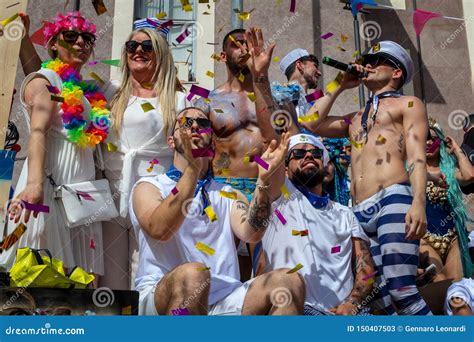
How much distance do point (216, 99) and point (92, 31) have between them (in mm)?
935

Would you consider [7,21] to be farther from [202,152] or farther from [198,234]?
[198,234]

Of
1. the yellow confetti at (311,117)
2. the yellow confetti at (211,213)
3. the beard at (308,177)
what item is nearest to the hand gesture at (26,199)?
the yellow confetti at (211,213)

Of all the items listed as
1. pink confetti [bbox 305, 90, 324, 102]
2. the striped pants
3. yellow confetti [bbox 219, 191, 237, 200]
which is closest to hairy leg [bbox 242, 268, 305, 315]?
yellow confetti [bbox 219, 191, 237, 200]

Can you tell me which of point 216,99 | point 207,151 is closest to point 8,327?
point 207,151

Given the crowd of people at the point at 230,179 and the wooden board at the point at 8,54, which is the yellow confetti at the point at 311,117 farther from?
the wooden board at the point at 8,54

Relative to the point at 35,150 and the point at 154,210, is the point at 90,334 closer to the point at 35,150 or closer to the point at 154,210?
the point at 154,210

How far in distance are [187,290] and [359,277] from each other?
1.44 metres

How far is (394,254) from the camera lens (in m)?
4.41

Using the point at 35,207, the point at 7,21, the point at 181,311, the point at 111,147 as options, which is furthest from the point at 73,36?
the point at 181,311

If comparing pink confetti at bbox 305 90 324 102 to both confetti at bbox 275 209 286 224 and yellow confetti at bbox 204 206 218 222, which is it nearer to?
confetti at bbox 275 209 286 224

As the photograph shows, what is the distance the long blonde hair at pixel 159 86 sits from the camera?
4.58 metres

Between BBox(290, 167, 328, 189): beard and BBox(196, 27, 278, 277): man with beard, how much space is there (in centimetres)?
27

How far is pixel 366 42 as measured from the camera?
8.91m

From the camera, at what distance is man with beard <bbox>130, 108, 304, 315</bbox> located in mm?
3352
